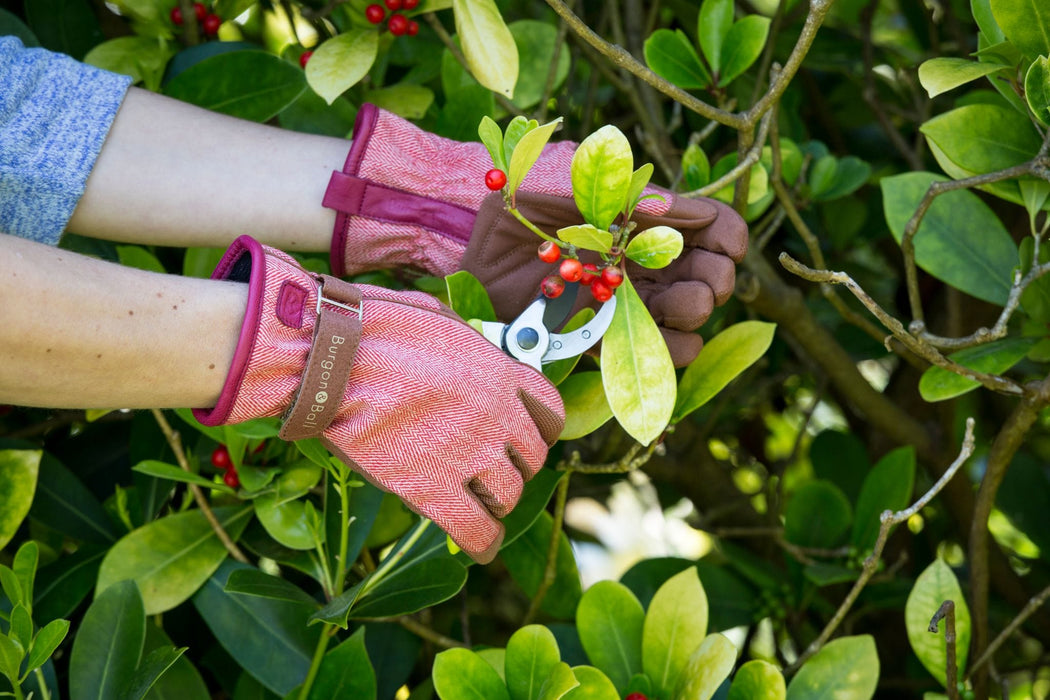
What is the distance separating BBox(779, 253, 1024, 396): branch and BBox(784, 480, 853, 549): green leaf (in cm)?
44

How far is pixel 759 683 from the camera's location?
1.06m

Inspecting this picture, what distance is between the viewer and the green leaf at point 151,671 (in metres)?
0.96

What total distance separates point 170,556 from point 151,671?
234mm

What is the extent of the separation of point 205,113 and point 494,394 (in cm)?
53

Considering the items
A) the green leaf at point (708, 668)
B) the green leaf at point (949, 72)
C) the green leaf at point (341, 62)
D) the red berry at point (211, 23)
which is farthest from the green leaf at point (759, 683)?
the red berry at point (211, 23)

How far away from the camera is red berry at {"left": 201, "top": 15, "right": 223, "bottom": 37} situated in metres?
1.40

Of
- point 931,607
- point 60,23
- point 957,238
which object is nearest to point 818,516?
point 931,607

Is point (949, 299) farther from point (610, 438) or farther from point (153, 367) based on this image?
point (153, 367)

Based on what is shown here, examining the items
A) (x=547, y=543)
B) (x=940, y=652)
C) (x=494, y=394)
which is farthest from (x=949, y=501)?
(x=494, y=394)

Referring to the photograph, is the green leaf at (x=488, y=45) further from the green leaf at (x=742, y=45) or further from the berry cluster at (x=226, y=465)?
the berry cluster at (x=226, y=465)

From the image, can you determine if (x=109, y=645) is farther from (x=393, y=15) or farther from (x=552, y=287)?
(x=393, y=15)

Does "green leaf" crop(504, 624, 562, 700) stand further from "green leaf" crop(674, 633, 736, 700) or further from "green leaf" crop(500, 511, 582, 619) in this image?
"green leaf" crop(500, 511, 582, 619)

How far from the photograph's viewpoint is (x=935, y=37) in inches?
68.8

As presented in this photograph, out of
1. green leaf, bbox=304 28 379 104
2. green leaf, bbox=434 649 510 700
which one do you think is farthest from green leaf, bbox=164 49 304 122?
green leaf, bbox=434 649 510 700
